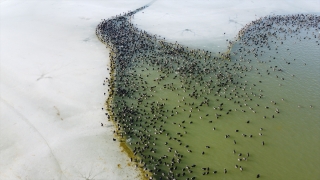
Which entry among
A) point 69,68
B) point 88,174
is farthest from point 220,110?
point 69,68

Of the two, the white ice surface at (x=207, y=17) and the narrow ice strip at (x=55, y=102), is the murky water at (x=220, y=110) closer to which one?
the narrow ice strip at (x=55, y=102)

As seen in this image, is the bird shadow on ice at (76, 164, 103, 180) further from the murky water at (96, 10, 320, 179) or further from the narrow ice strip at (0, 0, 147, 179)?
the murky water at (96, 10, 320, 179)

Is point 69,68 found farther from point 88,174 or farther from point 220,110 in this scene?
point 220,110

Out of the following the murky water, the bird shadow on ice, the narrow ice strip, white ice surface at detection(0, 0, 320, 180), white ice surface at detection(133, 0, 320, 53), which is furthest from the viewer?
white ice surface at detection(133, 0, 320, 53)

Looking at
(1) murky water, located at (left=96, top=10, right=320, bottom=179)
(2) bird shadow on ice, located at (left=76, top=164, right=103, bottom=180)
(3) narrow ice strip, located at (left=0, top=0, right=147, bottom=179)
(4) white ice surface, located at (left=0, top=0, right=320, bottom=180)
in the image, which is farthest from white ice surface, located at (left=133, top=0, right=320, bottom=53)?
(2) bird shadow on ice, located at (left=76, top=164, right=103, bottom=180)

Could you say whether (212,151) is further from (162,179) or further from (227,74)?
(227,74)
